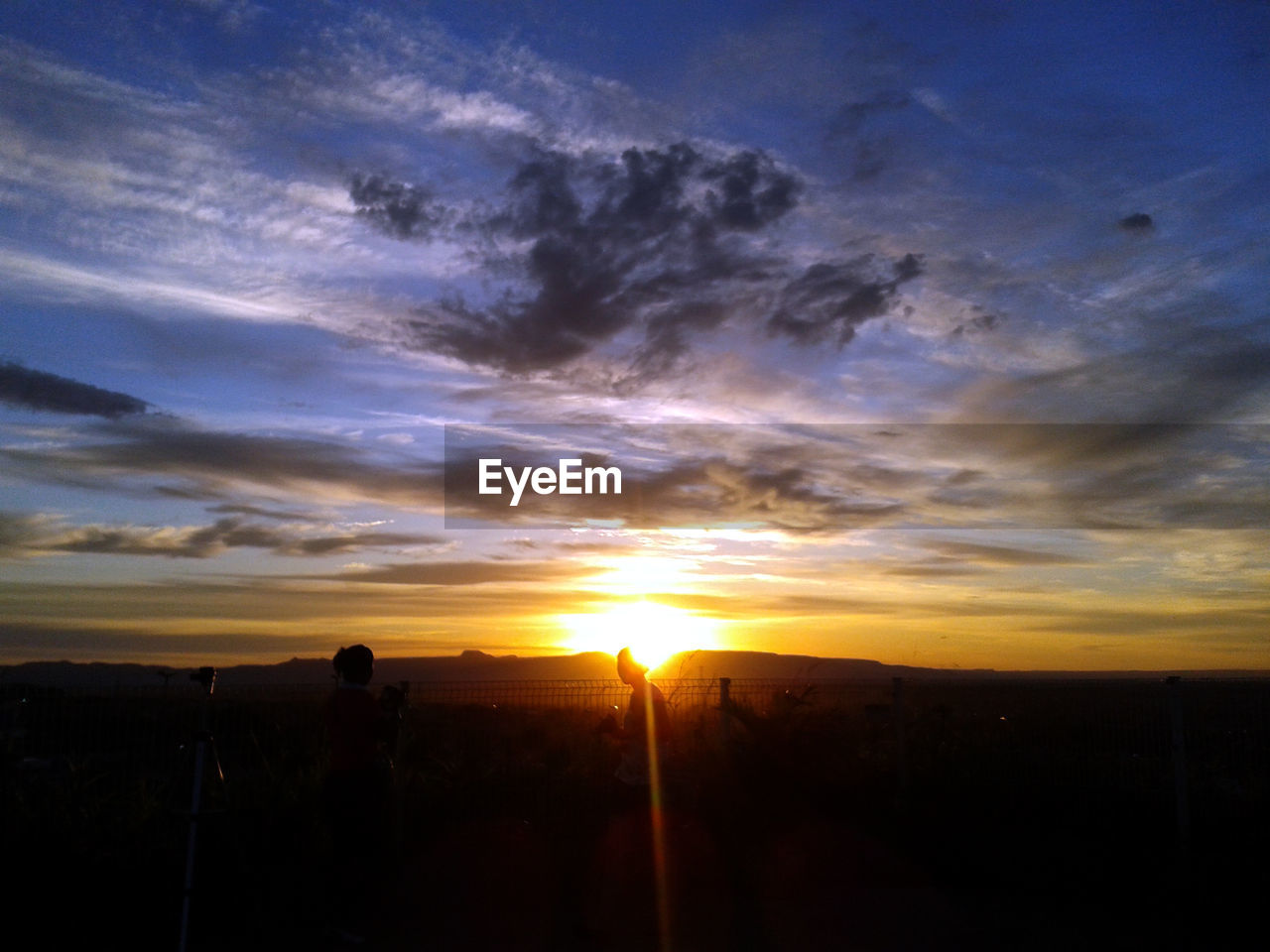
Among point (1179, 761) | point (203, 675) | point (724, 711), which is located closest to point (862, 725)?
point (724, 711)

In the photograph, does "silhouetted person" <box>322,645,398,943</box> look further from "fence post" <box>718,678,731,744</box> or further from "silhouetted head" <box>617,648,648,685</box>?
"fence post" <box>718,678,731,744</box>

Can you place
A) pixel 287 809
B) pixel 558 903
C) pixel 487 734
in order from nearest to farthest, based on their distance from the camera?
pixel 558 903 → pixel 287 809 → pixel 487 734

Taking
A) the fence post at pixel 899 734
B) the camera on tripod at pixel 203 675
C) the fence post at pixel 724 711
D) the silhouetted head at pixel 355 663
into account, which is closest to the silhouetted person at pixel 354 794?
the silhouetted head at pixel 355 663

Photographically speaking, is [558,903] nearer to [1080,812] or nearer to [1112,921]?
[1112,921]

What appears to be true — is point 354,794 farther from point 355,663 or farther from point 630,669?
point 630,669

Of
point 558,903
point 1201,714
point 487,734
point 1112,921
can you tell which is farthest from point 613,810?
point 1201,714

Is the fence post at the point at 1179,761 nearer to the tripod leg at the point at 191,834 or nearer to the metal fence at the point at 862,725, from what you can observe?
the metal fence at the point at 862,725

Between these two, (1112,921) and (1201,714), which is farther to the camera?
(1201,714)
